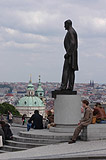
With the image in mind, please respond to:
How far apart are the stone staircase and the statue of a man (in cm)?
258

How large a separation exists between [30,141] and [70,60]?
3896 mm

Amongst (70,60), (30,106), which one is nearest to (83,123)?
(70,60)

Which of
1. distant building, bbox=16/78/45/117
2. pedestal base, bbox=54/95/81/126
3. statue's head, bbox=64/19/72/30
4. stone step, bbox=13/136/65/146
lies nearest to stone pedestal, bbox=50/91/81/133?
pedestal base, bbox=54/95/81/126

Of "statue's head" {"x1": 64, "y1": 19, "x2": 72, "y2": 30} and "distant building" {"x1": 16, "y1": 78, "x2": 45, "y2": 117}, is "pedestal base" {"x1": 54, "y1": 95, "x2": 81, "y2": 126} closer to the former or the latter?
"statue's head" {"x1": 64, "y1": 19, "x2": 72, "y2": 30}

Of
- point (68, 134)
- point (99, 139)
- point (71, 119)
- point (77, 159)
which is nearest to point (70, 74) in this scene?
point (71, 119)

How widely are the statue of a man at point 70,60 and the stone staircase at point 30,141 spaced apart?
8.46 ft

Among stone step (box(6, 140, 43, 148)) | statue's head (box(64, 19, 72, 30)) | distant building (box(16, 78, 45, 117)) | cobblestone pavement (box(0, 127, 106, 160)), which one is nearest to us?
cobblestone pavement (box(0, 127, 106, 160))

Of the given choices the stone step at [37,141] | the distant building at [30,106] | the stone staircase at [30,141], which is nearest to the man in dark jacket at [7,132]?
the stone staircase at [30,141]

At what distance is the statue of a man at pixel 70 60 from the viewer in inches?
658

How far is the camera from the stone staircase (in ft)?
46.2

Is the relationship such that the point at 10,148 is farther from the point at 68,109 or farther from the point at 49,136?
the point at 68,109

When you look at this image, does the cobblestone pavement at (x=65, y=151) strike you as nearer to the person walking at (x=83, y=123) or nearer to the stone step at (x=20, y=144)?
the person walking at (x=83, y=123)

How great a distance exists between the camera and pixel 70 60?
55.0 feet

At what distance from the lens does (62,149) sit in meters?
12.5
